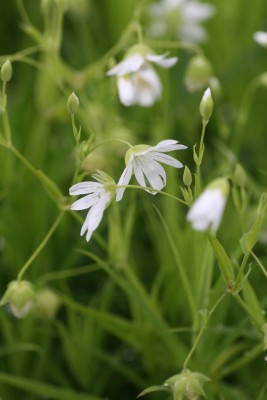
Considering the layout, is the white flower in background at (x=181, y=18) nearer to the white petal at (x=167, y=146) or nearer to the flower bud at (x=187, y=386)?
the white petal at (x=167, y=146)

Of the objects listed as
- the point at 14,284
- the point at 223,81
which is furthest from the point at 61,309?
the point at 223,81

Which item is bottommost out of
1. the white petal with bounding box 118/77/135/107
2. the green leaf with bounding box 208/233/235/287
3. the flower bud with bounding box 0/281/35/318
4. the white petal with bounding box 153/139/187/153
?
the flower bud with bounding box 0/281/35/318

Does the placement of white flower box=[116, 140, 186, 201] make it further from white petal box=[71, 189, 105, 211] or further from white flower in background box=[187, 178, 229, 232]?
white flower in background box=[187, 178, 229, 232]

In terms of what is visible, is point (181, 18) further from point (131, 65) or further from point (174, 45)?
point (131, 65)

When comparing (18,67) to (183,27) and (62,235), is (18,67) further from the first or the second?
(62,235)

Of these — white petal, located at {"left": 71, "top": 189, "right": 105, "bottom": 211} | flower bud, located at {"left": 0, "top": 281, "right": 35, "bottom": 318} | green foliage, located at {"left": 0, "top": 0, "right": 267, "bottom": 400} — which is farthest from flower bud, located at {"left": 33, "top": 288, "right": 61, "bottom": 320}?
white petal, located at {"left": 71, "top": 189, "right": 105, "bottom": 211}

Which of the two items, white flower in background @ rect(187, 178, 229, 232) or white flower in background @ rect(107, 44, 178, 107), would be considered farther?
white flower in background @ rect(107, 44, 178, 107)

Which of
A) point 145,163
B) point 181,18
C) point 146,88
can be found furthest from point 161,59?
point 181,18
